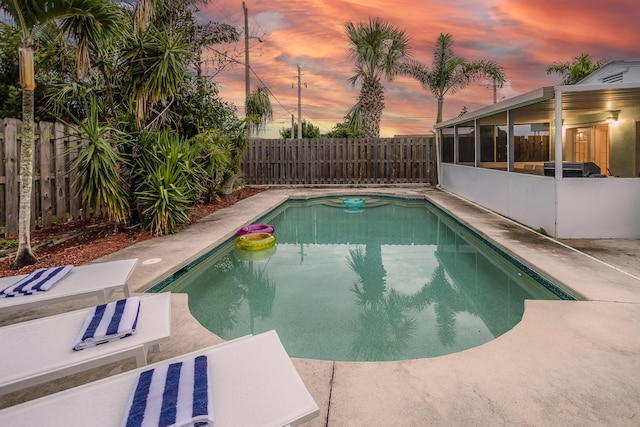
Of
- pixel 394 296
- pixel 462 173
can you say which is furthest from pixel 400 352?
pixel 462 173

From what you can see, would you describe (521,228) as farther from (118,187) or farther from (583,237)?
(118,187)

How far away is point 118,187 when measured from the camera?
5.53m

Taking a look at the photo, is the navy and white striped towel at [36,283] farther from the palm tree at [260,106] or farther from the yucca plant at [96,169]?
the palm tree at [260,106]

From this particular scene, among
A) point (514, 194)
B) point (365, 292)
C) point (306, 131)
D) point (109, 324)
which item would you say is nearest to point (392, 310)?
point (365, 292)

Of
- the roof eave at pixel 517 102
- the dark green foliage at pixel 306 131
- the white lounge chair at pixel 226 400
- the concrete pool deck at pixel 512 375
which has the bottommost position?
the concrete pool deck at pixel 512 375

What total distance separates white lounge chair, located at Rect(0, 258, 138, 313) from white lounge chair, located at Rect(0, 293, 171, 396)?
45 cm

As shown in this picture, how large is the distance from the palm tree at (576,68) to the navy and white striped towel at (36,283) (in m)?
22.4

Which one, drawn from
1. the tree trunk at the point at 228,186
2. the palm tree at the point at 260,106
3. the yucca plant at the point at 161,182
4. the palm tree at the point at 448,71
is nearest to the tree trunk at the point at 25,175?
the yucca plant at the point at 161,182

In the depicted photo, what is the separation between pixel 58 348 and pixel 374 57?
1612 centimetres

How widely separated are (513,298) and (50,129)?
22.2ft

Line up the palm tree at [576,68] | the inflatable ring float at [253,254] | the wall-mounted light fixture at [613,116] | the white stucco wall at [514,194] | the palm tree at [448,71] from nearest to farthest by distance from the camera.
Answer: the inflatable ring float at [253,254]
the white stucco wall at [514,194]
the wall-mounted light fixture at [613,116]
the palm tree at [576,68]
the palm tree at [448,71]

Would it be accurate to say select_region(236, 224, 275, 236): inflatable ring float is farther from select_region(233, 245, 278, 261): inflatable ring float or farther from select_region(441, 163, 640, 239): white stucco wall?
select_region(441, 163, 640, 239): white stucco wall

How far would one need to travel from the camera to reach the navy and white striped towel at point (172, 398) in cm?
124

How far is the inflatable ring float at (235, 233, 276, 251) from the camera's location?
575cm
